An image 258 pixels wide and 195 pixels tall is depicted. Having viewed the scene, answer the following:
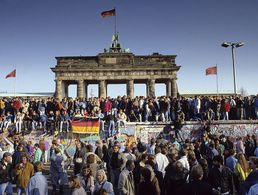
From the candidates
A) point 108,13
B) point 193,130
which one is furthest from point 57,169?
point 108,13

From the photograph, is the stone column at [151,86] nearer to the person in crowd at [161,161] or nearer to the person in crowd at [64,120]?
the person in crowd at [64,120]

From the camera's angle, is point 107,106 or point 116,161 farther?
point 107,106

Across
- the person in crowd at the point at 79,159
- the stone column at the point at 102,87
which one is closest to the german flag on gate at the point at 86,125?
the person in crowd at the point at 79,159

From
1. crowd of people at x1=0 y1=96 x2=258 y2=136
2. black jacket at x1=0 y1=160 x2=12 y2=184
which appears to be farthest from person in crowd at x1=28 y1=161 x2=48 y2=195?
crowd of people at x1=0 y1=96 x2=258 y2=136

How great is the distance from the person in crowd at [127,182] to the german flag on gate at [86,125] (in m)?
12.3

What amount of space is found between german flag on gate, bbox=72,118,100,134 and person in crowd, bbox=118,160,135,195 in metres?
12.3

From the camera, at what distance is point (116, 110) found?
19.8m

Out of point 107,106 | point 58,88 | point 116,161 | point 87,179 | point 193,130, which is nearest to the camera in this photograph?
point 87,179

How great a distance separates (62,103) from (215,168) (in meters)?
14.5

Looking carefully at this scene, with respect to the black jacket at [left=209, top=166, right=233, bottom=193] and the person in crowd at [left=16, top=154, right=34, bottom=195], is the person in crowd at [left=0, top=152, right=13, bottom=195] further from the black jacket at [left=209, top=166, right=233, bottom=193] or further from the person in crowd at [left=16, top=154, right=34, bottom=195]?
the black jacket at [left=209, top=166, right=233, bottom=193]

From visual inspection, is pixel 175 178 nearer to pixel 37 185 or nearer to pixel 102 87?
pixel 37 185

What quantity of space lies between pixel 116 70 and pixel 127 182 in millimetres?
36421

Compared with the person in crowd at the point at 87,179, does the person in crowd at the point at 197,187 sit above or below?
above

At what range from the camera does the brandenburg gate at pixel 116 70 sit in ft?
136
